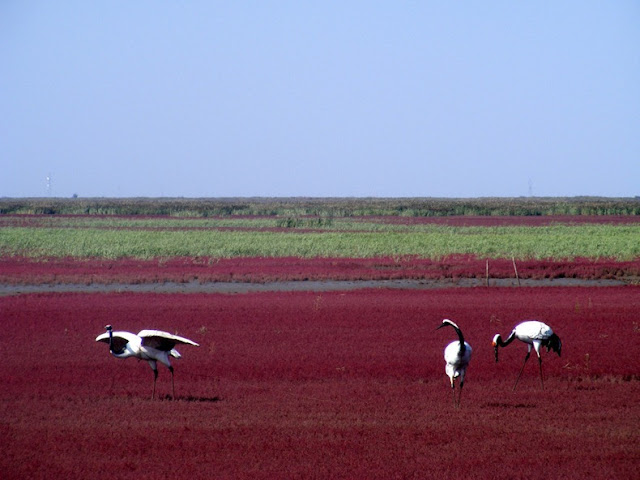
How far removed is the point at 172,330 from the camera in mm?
18734

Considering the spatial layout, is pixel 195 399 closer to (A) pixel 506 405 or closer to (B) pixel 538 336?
(A) pixel 506 405

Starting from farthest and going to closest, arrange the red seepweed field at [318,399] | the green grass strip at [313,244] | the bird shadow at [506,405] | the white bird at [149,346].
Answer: the green grass strip at [313,244] → the white bird at [149,346] → the bird shadow at [506,405] → the red seepweed field at [318,399]

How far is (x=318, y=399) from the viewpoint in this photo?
11.7 metres

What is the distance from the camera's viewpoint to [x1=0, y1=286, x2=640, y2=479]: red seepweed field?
340 inches

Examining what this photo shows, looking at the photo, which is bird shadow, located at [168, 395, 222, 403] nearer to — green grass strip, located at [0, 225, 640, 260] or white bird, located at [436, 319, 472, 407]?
white bird, located at [436, 319, 472, 407]

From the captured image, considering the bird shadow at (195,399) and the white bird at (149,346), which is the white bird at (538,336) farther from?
the white bird at (149,346)

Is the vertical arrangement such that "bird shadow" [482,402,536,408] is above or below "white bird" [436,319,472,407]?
below

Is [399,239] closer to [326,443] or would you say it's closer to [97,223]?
[97,223]

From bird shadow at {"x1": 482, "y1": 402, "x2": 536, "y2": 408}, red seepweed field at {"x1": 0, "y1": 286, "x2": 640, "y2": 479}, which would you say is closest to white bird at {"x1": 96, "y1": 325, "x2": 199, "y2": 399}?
red seepweed field at {"x1": 0, "y1": 286, "x2": 640, "y2": 479}

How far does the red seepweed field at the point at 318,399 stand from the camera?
28.4 ft

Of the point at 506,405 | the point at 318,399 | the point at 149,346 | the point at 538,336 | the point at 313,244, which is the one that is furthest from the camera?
the point at 313,244

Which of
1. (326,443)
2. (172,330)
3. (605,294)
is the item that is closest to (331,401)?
(326,443)

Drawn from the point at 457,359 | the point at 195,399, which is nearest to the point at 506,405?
the point at 457,359

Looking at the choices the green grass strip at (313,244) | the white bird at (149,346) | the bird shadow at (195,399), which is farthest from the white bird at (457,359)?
the green grass strip at (313,244)
